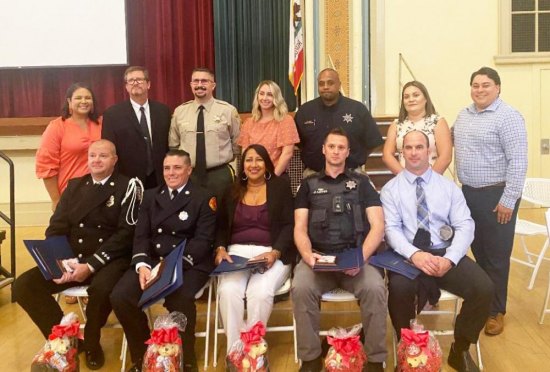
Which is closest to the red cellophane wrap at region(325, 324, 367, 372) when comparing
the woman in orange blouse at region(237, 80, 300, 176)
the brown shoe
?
the brown shoe

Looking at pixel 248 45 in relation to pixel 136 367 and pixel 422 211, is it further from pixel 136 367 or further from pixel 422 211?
pixel 136 367

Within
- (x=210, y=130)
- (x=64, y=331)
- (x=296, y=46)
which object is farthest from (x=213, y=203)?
(x=296, y=46)

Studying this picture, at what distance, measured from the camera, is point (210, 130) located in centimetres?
367

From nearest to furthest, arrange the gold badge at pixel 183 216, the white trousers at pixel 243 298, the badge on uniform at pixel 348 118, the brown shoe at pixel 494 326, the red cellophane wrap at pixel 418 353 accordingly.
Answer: the red cellophane wrap at pixel 418 353
the white trousers at pixel 243 298
the gold badge at pixel 183 216
the brown shoe at pixel 494 326
the badge on uniform at pixel 348 118

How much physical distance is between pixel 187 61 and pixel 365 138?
5.13 meters

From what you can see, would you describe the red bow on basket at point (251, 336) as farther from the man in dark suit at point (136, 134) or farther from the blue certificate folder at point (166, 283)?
the man in dark suit at point (136, 134)

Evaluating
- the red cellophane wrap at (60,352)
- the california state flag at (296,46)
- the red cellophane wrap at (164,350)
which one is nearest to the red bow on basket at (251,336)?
the red cellophane wrap at (164,350)

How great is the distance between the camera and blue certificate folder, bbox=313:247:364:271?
274cm

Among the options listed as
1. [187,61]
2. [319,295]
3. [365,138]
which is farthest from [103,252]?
[187,61]

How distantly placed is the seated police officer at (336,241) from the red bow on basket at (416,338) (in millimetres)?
159

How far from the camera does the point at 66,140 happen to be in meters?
3.59

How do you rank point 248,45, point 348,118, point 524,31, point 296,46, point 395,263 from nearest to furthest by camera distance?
1. point 395,263
2. point 348,118
3. point 296,46
4. point 524,31
5. point 248,45

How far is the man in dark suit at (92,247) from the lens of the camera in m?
2.95

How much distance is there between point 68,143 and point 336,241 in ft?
6.11
